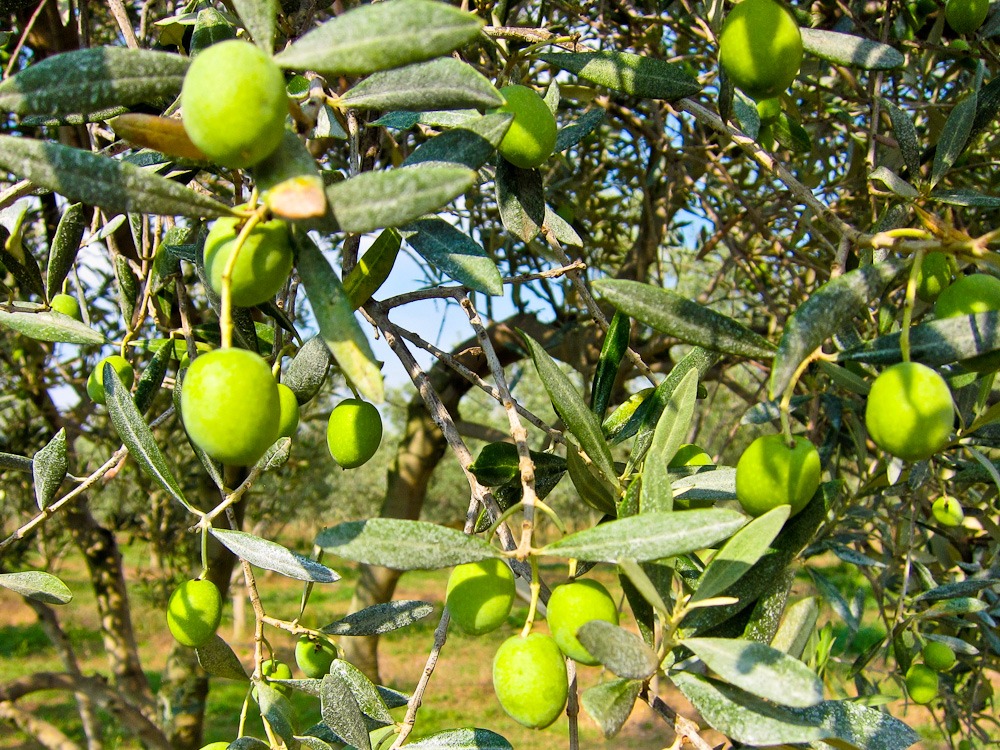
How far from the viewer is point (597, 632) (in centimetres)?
63

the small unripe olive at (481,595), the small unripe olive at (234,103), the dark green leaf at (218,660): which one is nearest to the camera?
the small unripe olive at (234,103)

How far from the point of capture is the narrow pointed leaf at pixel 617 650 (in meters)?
0.63

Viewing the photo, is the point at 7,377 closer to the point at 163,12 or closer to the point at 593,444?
the point at 163,12

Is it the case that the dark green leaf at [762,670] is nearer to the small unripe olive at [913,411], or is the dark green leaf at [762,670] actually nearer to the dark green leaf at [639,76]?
the small unripe olive at [913,411]

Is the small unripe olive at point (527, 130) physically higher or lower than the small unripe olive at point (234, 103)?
lower

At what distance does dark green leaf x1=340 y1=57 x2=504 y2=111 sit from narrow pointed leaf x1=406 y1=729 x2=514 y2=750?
0.71m

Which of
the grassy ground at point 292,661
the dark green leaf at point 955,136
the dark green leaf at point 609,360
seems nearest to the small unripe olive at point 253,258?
the dark green leaf at point 609,360

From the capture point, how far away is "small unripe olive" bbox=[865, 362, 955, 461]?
63 centimetres

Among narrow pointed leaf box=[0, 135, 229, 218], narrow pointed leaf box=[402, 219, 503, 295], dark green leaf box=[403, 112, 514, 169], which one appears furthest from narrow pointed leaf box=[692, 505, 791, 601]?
narrow pointed leaf box=[0, 135, 229, 218]

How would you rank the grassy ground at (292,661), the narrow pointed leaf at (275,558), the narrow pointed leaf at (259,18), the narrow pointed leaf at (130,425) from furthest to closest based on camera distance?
1. the grassy ground at (292,661)
2. the narrow pointed leaf at (130,425)
3. the narrow pointed leaf at (275,558)
4. the narrow pointed leaf at (259,18)

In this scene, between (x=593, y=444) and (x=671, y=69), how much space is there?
0.53 m

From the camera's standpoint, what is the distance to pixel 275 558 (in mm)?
869

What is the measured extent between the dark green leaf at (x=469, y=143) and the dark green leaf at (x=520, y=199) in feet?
0.55

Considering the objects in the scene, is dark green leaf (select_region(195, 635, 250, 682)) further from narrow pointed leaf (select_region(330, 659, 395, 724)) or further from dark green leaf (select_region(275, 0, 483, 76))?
dark green leaf (select_region(275, 0, 483, 76))
